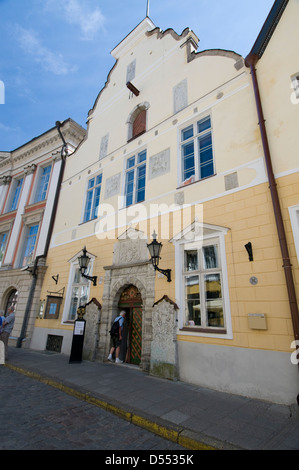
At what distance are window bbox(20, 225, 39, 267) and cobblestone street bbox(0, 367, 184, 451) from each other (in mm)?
9904

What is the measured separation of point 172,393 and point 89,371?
9.33 ft

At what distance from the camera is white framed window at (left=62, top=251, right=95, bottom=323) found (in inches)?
386

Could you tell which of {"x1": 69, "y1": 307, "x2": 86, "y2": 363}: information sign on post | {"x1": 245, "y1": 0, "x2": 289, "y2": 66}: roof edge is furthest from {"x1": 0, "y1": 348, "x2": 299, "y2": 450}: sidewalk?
{"x1": 245, "y1": 0, "x2": 289, "y2": 66}: roof edge

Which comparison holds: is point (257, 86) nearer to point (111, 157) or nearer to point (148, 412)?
point (111, 157)

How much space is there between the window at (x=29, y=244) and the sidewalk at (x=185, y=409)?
825 centimetres

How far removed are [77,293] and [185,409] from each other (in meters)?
7.10

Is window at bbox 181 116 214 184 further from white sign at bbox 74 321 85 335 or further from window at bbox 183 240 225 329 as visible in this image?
white sign at bbox 74 321 85 335

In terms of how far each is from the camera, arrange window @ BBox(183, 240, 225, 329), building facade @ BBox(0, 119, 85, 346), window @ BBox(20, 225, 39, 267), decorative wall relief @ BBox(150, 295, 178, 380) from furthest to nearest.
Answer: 1. window @ BBox(20, 225, 39, 267)
2. building facade @ BBox(0, 119, 85, 346)
3. decorative wall relief @ BBox(150, 295, 178, 380)
4. window @ BBox(183, 240, 225, 329)

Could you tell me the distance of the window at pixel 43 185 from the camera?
589 inches

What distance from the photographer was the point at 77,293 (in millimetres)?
10180

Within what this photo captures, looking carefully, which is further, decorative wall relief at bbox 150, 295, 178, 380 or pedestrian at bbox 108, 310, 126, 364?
pedestrian at bbox 108, 310, 126, 364

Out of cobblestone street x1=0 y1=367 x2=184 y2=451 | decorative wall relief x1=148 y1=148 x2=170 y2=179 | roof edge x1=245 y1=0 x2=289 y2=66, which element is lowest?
cobblestone street x1=0 y1=367 x2=184 y2=451

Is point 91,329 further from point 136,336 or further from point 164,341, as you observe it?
point 164,341

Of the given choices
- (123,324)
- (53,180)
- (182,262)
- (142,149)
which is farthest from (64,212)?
(182,262)
